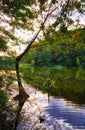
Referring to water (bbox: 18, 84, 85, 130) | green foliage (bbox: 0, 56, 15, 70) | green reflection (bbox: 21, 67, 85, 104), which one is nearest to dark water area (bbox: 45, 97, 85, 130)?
water (bbox: 18, 84, 85, 130)

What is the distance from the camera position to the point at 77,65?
6102 inches

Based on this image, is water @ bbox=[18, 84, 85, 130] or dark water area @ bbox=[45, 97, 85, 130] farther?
dark water area @ bbox=[45, 97, 85, 130]

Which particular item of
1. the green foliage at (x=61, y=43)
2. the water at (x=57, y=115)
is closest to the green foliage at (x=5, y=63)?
the green foliage at (x=61, y=43)

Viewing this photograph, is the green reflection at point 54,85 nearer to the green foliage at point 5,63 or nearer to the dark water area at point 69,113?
the dark water area at point 69,113

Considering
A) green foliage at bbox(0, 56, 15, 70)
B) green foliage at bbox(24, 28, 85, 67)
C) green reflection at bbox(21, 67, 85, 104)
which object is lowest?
green reflection at bbox(21, 67, 85, 104)

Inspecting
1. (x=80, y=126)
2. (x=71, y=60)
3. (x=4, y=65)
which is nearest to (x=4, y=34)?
(x=4, y=65)

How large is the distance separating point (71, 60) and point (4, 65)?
5537 inches

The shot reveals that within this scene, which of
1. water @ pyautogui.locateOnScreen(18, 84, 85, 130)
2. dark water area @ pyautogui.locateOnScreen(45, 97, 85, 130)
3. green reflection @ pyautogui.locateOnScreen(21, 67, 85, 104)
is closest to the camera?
green reflection @ pyautogui.locateOnScreen(21, 67, 85, 104)

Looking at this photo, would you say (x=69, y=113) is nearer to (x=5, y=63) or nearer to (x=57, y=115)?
(x=57, y=115)

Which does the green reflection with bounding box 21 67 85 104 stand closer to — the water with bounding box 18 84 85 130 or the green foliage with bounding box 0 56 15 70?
the water with bounding box 18 84 85 130

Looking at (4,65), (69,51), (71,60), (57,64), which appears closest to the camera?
(4,65)

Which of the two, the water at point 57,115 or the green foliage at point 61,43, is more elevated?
the green foliage at point 61,43

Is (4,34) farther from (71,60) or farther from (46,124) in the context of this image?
(71,60)

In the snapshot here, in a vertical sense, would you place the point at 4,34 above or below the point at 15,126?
above
